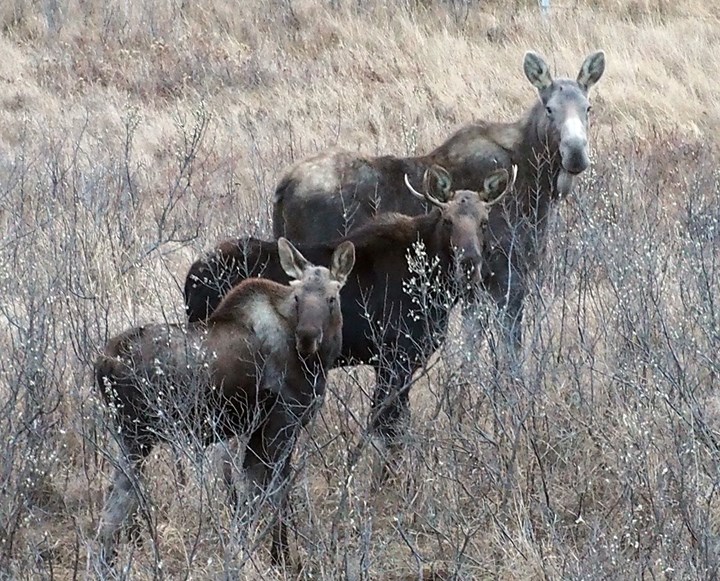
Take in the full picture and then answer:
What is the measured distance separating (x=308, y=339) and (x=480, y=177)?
3119mm

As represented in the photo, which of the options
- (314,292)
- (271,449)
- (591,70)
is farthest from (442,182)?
(271,449)

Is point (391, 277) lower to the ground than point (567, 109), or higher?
lower

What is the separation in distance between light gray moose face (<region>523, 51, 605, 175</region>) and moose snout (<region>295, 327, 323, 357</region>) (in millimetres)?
3057

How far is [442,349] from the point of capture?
23.1 ft

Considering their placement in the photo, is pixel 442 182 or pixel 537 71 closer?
pixel 442 182

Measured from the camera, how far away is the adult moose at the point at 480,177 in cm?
868

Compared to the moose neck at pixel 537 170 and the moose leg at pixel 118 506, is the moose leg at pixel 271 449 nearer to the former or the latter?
the moose leg at pixel 118 506

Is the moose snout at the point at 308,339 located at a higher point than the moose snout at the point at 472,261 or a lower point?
higher

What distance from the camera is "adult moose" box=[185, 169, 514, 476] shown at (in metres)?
7.25

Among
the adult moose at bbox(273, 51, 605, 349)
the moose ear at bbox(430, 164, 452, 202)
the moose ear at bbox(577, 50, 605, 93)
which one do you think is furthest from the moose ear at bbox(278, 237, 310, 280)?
the moose ear at bbox(577, 50, 605, 93)

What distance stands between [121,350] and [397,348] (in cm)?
166

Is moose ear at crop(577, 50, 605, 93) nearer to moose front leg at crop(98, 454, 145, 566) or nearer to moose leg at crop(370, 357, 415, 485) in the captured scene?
moose leg at crop(370, 357, 415, 485)

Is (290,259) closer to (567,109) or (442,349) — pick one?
(442,349)

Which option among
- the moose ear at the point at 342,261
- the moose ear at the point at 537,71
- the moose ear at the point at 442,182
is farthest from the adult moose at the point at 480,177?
the moose ear at the point at 342,261
